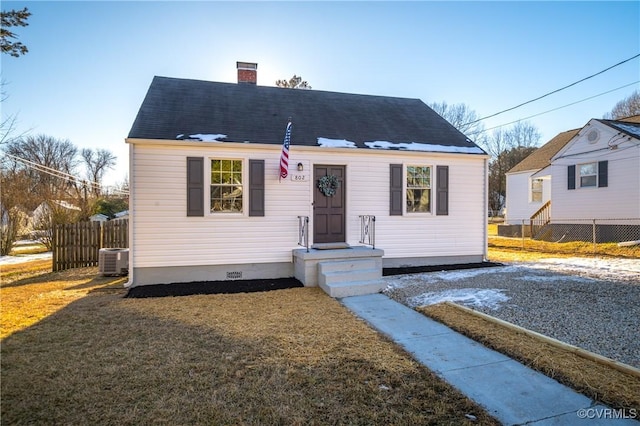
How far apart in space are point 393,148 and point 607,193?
10089 millimetres

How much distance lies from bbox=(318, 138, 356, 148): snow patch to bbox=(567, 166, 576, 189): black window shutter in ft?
37.2

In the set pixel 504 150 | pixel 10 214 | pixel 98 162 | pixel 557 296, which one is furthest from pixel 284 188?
pixel 98 162

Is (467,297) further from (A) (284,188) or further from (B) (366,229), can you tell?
(A) (284,188)

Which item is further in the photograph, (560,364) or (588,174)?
(588,174)

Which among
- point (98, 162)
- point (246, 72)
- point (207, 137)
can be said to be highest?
point (98, 162)

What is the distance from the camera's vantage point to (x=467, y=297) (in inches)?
235

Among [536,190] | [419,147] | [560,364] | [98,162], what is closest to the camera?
[560,364]

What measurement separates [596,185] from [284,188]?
42.2 feet

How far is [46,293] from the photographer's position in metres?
6.80

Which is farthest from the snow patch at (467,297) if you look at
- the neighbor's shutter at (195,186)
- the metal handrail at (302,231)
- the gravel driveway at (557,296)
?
the neighbor's shutter at (195,186)

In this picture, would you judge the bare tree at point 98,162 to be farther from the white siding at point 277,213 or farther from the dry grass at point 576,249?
the dry grass at point 576,249

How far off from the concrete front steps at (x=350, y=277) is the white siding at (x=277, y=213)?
4.14ft

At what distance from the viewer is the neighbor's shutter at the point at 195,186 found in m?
7.52

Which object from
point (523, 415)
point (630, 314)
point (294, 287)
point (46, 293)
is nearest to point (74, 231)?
point (46, 293)
